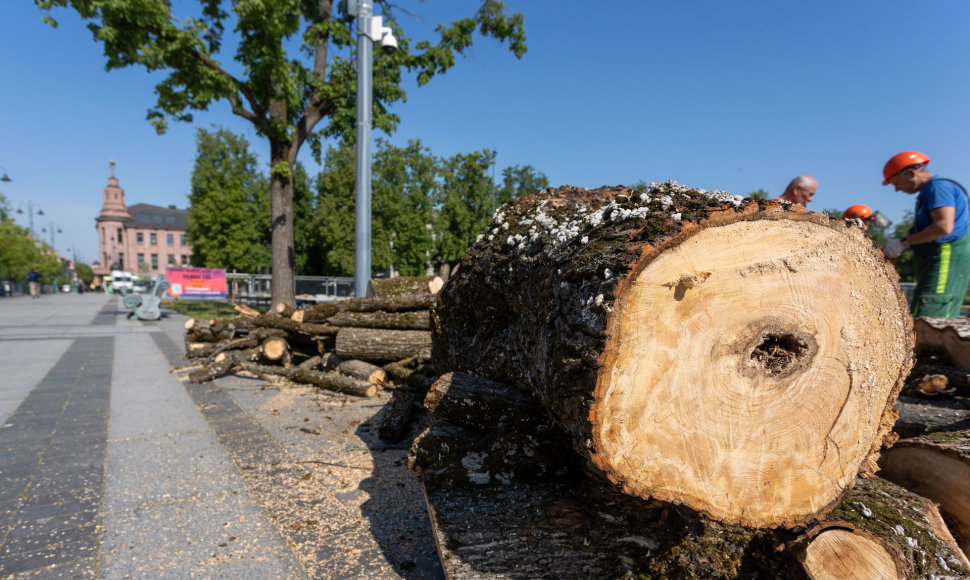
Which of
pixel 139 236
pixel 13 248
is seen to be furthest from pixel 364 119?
pixel 139 236

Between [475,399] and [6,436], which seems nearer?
[475,399]

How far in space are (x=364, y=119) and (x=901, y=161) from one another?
7.49 m

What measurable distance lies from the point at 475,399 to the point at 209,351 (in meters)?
6.39

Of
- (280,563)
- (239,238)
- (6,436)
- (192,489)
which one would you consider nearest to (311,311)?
(6,436)

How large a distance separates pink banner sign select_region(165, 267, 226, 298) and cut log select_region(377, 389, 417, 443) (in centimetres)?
1508

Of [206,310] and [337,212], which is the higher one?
[337,212]

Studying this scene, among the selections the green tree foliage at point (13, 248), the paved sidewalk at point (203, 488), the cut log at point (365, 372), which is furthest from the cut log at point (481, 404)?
the green tree foliage at point (13, 248)

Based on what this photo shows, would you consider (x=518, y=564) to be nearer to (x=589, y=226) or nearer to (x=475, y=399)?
(x=475, y=399)

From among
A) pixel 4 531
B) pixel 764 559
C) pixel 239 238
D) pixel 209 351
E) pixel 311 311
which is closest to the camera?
pixel 764 559

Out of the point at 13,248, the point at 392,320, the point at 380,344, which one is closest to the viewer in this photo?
the point at 380,344

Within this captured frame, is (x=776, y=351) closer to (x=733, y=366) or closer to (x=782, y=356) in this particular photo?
(x=782, y=356)

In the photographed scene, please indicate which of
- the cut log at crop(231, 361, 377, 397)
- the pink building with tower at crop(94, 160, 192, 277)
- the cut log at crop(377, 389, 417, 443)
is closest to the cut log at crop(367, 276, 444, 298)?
the cut log at crop(231, 361, 377, 397)

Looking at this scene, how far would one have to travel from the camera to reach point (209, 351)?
742 cm

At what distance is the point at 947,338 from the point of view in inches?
119
